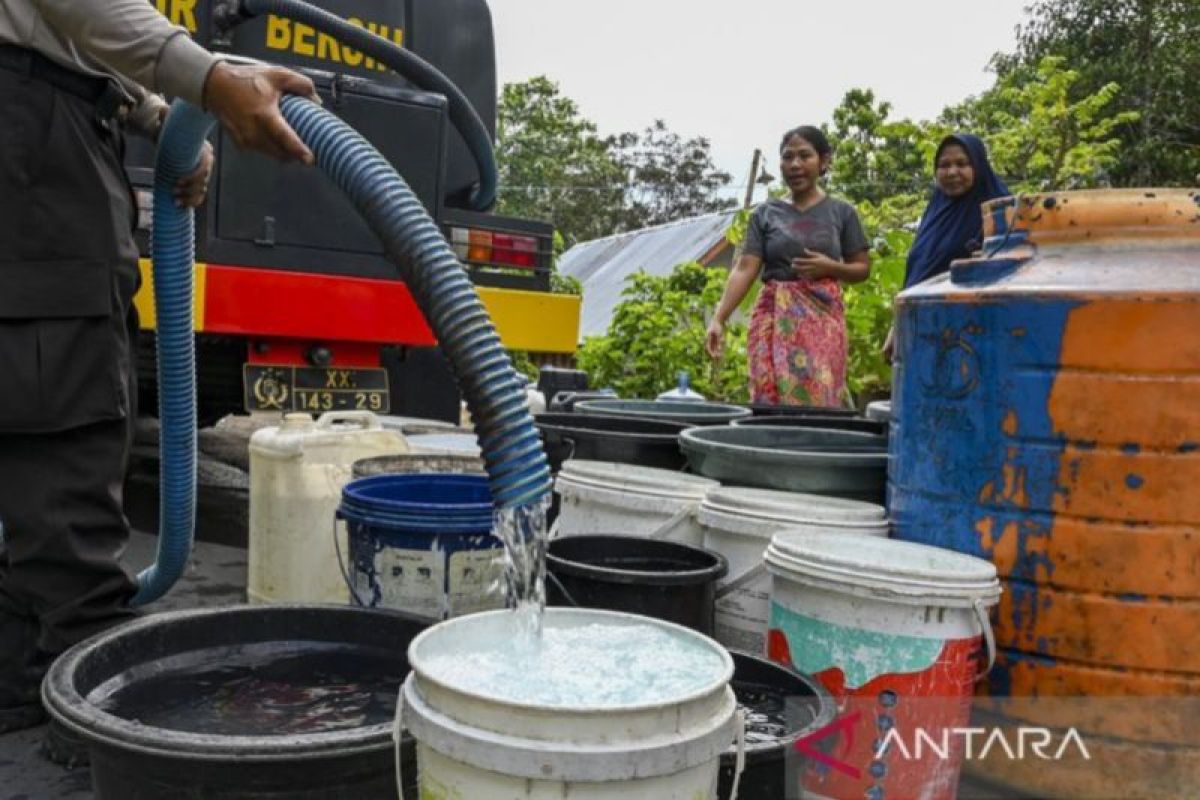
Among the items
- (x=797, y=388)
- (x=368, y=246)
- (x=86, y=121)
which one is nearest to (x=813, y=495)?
(x=86, y=121)

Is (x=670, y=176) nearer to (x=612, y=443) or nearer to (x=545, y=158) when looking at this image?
(x=545, y=158)

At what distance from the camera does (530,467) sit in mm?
1486

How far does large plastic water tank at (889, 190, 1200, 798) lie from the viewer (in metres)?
1.79

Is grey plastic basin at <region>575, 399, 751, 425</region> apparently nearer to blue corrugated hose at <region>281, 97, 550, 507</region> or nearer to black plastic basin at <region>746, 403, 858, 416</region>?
black plastic basin at <region>746, 403, 858, 416</region>

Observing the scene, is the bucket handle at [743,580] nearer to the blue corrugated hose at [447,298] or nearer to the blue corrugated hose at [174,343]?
the blue corrugated hose at [447,298]

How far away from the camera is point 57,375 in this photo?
6.61 feet

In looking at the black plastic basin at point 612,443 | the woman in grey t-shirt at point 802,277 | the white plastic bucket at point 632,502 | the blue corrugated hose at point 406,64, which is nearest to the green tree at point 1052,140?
the woman in grey t-shirt at point 802,277

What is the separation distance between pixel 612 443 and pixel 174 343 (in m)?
1.18

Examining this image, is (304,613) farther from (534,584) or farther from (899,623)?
(899,623)

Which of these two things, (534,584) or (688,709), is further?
(534,584)

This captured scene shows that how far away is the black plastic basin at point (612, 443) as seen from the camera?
2.89 meters

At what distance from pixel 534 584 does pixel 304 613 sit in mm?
597

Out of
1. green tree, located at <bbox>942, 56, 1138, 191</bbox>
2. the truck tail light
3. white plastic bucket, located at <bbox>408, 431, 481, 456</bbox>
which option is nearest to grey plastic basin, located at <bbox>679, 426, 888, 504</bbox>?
white plastic bucket, located at <bbox>408, 431, 481, 456</bbox>

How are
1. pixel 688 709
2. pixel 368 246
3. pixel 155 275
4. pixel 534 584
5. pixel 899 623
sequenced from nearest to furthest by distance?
pixel 688 709 < pixel 534 584 < pixel 899 623 < pixel 155 275 < pixel 368 246
